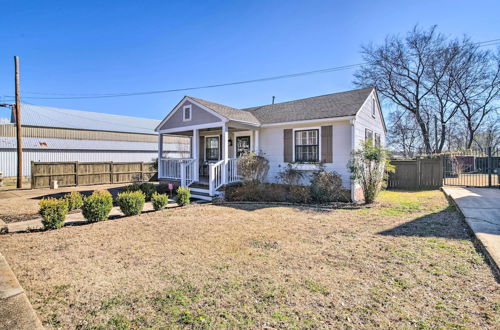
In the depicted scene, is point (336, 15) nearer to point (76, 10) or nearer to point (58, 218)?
point (76, 10)

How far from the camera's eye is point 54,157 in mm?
21578

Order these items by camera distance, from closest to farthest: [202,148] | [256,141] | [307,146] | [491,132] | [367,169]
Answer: [367,169] → [307,146] → [256,141] → [202,148] → [491,132]

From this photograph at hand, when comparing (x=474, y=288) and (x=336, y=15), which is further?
(x=336, y=15)

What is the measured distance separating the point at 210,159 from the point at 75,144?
671 inches

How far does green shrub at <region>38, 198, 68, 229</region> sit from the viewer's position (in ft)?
17.9

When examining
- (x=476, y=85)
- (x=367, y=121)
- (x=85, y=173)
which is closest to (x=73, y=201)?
(x=85, y=173)

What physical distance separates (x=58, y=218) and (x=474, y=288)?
763 centimetres

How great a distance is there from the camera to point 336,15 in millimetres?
11391

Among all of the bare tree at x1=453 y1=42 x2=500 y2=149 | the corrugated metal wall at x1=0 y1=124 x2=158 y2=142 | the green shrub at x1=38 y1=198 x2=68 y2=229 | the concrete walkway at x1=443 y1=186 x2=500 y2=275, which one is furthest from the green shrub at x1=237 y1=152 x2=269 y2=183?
the bare tree at x1=453 y1=42 x2=500 y2=149

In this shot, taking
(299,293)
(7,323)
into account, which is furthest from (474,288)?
(7,323)

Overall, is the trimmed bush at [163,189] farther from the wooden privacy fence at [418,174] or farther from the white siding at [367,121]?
the wooden privacy fence at [418,174]

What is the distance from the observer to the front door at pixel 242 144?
39.8ft

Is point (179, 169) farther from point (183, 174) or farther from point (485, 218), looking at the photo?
point (485, 218)

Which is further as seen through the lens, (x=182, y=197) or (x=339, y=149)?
(x=339, y=149)
